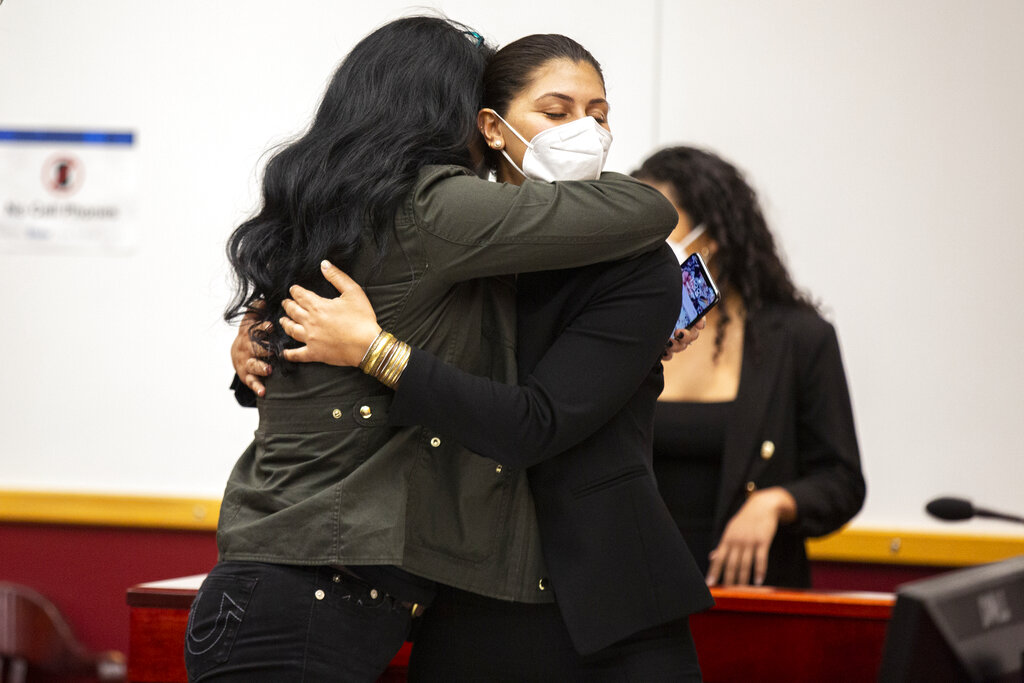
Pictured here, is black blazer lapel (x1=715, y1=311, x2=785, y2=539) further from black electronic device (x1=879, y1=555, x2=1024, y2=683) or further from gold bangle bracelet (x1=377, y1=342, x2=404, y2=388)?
black electronic device (x1=879, y1=555, x2=1024, y2=683)

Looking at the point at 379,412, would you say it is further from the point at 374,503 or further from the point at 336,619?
the point at 336,619

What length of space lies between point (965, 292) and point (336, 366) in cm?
231

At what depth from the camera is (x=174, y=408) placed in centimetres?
324

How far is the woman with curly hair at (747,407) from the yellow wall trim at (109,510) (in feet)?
5.00

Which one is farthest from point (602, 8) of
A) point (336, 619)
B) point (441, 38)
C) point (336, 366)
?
point (336, 619)

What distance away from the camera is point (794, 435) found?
8.44 ft

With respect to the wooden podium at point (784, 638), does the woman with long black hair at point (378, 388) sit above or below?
above

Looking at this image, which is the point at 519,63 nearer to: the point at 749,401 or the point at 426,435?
the point at 426,435

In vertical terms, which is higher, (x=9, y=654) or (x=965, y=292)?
(x=965, y=292)

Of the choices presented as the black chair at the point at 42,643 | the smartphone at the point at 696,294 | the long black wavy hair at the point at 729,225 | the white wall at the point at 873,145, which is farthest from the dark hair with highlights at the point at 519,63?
the black chair at the point at 42,643

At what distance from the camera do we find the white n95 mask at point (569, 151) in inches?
59.1

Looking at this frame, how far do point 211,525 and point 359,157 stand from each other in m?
2.12

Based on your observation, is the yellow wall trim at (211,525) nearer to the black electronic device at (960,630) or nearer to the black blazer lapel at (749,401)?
the black blazer lapel at (749,401)

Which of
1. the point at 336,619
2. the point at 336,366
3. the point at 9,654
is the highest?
the point at 336,366
